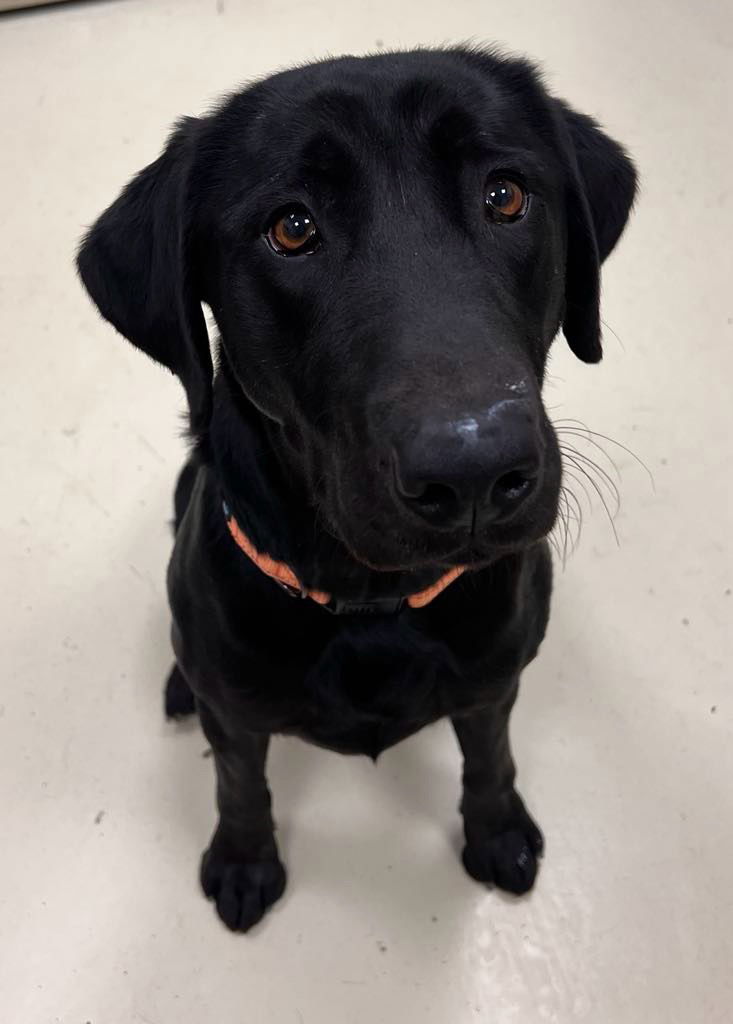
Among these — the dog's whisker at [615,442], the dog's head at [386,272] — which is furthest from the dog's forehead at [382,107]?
the dog's whisker at [615,442]

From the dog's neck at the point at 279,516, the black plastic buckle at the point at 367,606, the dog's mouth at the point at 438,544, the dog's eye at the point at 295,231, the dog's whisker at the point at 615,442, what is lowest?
the dog's whisker at the point at 615,442

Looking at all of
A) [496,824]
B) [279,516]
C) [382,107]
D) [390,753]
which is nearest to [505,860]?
[496,824]

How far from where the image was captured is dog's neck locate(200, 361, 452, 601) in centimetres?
110

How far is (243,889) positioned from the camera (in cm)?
147

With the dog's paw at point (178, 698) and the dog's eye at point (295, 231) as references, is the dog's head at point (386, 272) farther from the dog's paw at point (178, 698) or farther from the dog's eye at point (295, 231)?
the dog's paw at point (178, 698)

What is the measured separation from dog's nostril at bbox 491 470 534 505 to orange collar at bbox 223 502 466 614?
0.31 meters

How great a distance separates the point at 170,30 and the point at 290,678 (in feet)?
7.73

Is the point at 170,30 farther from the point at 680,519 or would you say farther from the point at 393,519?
the point at 393,519

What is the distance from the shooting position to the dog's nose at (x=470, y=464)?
2.40ft

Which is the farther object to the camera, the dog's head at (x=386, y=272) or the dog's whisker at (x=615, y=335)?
the dog's whisker at (x=615, y=335)

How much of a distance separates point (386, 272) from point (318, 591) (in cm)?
39

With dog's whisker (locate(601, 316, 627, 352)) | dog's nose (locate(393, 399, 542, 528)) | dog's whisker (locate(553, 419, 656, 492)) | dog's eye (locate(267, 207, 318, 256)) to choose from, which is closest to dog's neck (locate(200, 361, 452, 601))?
dog's eye (locate(267, 207, 318, 256))

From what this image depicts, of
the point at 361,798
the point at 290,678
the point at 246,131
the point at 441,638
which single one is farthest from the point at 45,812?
the point at 246,131

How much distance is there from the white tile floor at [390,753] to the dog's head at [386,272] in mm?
787
